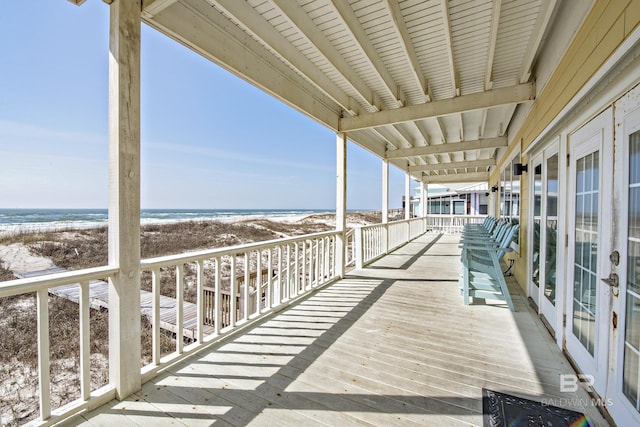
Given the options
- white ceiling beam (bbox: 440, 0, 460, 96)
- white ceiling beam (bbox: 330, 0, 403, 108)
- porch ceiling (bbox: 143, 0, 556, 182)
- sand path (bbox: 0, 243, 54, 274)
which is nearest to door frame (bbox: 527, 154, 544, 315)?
porch ceiling (bbox: 143, 0, 556, 182)

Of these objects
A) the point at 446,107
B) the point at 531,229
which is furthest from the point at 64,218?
the point at 531,229

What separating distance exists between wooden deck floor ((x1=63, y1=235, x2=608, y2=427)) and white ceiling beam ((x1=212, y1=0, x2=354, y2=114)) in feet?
9.44

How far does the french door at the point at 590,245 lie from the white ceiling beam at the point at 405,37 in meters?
1.70

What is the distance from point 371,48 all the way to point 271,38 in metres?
1.11

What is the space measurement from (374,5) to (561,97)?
1.84 metres

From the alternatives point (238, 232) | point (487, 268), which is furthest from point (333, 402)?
point (238, 232)

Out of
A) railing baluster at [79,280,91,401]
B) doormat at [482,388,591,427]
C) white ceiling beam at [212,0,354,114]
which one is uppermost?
white ceiling beam at [212,0,354,114]

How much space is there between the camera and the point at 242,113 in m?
20.3

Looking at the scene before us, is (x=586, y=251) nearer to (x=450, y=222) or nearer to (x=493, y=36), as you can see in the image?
(x=493, y=36)

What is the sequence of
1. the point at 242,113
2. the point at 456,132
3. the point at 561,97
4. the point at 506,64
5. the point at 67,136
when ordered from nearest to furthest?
the point at 561,97, the point at 506,64, the point at 456,132, the point at 67,136, the point at 242,113

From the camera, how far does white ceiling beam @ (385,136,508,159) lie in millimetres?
6898

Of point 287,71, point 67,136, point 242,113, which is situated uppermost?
point 242,113

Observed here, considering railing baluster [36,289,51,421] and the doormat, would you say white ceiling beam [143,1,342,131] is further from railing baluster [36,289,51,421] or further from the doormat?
the doormat

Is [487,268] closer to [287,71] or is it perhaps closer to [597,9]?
[597,9]
